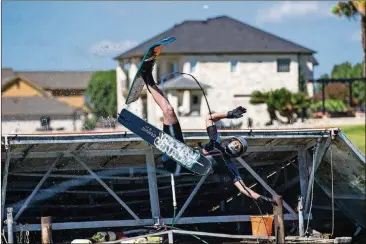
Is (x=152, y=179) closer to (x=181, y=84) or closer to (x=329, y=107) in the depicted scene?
(x=181, y=84)

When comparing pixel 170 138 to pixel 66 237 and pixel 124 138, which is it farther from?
pixel 66 237

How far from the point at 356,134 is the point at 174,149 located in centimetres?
3130

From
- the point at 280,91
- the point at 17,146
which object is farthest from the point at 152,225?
the point at 280,91

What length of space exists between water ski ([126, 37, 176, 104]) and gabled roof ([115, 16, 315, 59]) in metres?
48.3

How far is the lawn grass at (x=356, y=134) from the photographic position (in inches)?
1728

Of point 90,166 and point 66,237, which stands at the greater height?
point 90,166

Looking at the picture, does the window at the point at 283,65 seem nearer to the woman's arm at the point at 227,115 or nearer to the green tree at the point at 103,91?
the green tree at the point at 103,91

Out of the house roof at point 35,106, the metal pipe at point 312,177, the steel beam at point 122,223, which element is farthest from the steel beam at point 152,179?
the house roof at point 35,106

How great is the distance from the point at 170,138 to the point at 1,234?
4136 millimetres

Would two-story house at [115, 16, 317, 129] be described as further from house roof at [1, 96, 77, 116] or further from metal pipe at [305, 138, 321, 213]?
metal pipe at [305, 138, 321, 213]

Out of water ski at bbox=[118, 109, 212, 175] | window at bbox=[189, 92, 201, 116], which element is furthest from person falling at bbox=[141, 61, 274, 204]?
window at bbox=[189, 92, 201, 116]

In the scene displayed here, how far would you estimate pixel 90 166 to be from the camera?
70.4 ft

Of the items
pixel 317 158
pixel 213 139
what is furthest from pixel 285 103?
pixel 213 139

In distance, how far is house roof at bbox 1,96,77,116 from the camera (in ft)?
323
